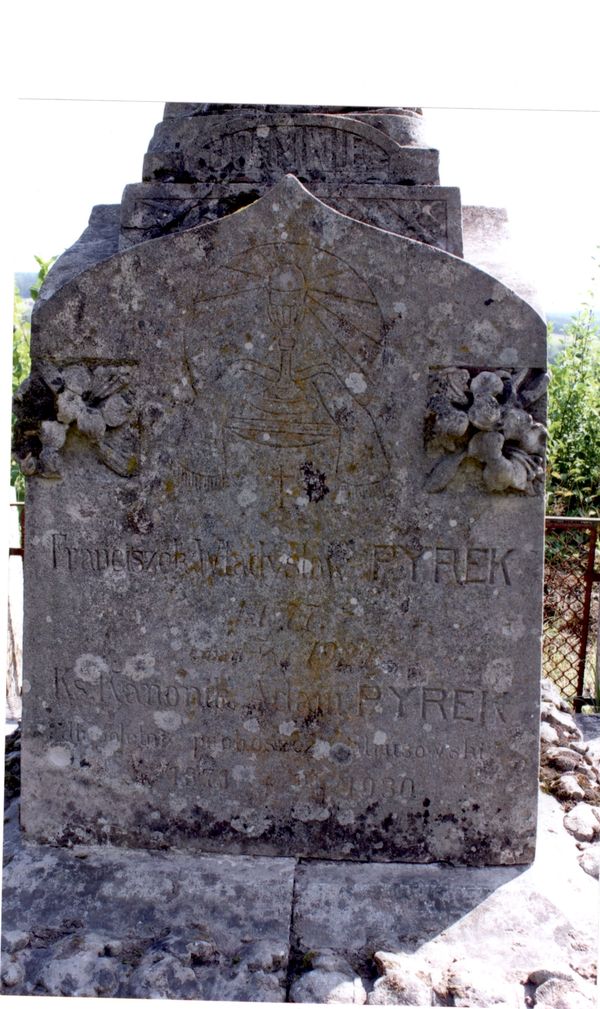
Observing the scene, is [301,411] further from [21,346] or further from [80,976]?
[21,346]

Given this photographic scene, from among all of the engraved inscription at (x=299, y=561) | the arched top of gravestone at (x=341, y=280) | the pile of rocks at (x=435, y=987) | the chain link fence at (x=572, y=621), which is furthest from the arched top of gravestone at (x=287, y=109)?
the pile of rocks at (x=435, y=987)

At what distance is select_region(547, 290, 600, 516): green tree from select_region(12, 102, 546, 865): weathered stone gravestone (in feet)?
21.3

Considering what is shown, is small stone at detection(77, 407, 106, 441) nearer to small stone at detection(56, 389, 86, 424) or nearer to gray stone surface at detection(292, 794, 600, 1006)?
small stone at detection(56, 389, 86, 424)

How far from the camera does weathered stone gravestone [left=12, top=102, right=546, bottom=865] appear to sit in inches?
132

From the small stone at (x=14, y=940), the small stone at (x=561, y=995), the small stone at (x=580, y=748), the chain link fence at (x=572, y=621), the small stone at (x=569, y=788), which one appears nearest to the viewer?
the small stone at (x=561, y=995)

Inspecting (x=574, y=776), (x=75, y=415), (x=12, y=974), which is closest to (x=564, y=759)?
(x=574, y=776)

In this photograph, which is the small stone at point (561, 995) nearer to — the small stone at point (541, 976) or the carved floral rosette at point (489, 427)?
the small stone at point (541, 976)

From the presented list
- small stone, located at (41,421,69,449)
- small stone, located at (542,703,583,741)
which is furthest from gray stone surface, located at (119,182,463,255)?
small stone, located at (542,703,583,741)

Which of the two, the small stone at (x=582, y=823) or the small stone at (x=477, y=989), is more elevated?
the small stone at (x=582, y=823)

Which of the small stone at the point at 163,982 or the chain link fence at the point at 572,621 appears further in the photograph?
the chain link fence at the point at 572,621

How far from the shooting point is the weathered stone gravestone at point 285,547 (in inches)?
132

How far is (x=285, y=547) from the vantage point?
3.49 metres

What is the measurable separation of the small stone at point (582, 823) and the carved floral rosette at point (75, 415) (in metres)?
2.25

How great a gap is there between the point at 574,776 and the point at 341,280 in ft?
7.81
